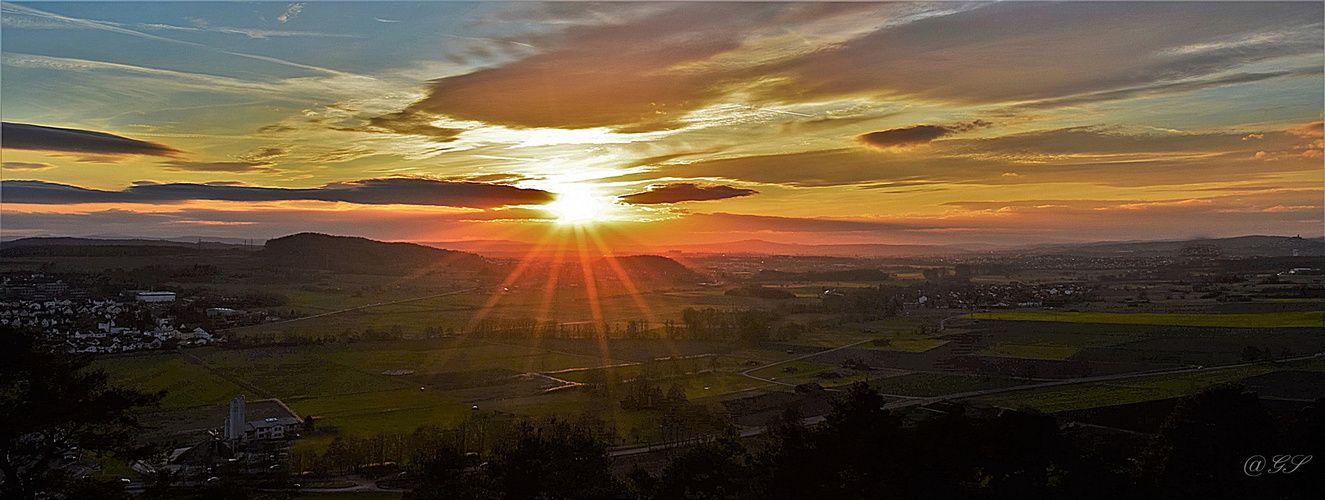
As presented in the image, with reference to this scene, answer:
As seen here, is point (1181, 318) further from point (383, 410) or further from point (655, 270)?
point (655, 270)

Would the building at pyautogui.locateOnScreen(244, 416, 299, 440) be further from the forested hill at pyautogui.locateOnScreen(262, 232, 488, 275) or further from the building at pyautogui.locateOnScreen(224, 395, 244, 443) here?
the forested hill at pyautogui.locateOnScreen(262, 232, 488, 275)

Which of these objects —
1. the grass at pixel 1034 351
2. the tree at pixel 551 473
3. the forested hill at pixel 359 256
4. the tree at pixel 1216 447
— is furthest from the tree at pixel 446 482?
the forested hill at pixel 359 256

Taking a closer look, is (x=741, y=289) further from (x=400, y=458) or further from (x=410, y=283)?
(x=400, y=458)

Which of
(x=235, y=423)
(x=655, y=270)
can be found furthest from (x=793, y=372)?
(x=655, y=270)

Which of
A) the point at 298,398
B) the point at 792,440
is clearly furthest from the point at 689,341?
the point at 792,440

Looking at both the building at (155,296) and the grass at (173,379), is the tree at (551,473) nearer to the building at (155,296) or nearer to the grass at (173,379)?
the grass at (173,379)

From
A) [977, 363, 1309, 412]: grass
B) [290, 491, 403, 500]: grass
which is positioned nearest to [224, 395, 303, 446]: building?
[290, 491, 403, 500]: grass

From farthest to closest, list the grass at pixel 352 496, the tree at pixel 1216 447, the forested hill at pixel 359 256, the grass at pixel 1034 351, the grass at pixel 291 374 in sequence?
1. the forested hill at pixel 359 256
2. the grass at pixel 1034 351
3. the grass at pixel 291 374
4. the grass at pixel 352 496
5. the tree at pixel 1216 447
